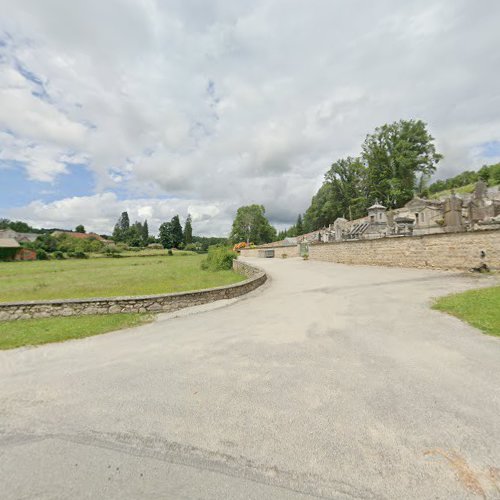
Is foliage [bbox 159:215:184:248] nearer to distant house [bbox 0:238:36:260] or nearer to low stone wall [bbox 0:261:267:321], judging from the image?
distant house [bbox 0:238:36:260]

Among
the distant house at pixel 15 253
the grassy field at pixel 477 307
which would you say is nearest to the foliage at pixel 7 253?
the distant house at pixel 15 253

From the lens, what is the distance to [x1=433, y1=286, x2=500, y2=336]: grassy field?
513cm

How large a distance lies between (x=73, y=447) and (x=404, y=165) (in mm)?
46967

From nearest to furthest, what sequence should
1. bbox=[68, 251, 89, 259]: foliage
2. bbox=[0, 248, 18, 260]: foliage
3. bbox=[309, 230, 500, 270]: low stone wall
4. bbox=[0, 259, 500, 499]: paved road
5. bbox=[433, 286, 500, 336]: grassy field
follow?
1. bbox=[0, 259, 500, 499]: paved road
2. bbox=[433, 286, 500, 336]: grassy field
3. bbox=[309, 230, 500, 270]: low stone wall
4. bbox=[0, 248, 18, 260]: foliage
5. bbox=[68, 251, 89, 259]: foliage

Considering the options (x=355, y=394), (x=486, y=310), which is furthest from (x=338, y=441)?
(x=486, y=310)

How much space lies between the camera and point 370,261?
1878cm

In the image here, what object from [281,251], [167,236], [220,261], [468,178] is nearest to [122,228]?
[167,236]

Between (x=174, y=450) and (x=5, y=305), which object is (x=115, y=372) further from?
(x=5, y=305)

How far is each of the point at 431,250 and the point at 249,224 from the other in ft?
209

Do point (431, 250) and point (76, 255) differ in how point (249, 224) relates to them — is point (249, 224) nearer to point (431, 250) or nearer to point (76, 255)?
point (76, 255)

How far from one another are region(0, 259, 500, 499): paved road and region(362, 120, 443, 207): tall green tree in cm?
4183

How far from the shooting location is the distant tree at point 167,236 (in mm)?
97125

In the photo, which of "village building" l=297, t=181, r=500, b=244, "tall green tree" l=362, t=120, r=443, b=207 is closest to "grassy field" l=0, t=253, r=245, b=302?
"village building" l=297, t=181, r=500, b=244

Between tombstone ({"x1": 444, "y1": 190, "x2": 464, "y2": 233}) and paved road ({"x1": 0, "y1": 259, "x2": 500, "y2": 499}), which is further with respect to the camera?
tombstone ({"x1": 444, "y1": 190, "x2": 464, "y2": 233})
